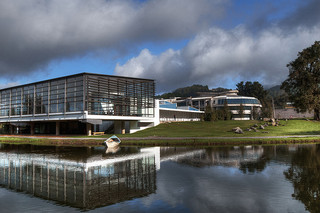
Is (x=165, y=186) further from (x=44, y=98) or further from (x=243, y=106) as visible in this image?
(x=243, y=106)

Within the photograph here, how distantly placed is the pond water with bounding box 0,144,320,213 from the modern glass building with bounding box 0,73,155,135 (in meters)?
36.9

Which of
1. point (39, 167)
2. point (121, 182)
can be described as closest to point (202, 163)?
point (121, 182)

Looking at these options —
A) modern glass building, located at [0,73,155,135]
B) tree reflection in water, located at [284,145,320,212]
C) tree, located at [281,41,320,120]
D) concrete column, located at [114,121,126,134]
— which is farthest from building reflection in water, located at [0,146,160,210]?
tree, located at [281,41,320,120]

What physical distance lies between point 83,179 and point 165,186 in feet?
21.0

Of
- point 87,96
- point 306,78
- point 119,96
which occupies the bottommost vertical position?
point 87,96

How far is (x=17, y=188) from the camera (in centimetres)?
1755

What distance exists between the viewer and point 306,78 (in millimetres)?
71562

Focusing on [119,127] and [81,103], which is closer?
[81,103]

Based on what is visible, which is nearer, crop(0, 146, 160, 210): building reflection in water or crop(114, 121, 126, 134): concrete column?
crop(0, 146, 160, 210): building reflection in water

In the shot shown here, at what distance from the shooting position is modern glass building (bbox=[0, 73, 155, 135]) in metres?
62.3

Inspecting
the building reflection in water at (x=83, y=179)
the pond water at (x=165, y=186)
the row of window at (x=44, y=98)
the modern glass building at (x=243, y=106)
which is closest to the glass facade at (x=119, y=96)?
the row of window at (x=44, y=98)

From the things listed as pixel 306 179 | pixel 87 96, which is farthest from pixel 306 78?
pixel 306 179

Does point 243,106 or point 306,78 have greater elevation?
point 306,78

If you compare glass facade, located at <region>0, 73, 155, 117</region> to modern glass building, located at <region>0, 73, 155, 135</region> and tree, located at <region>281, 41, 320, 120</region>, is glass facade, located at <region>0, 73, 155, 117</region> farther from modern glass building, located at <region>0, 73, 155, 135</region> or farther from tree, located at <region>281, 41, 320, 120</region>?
tree, located at <region>281, 41, 320, 120</region>
